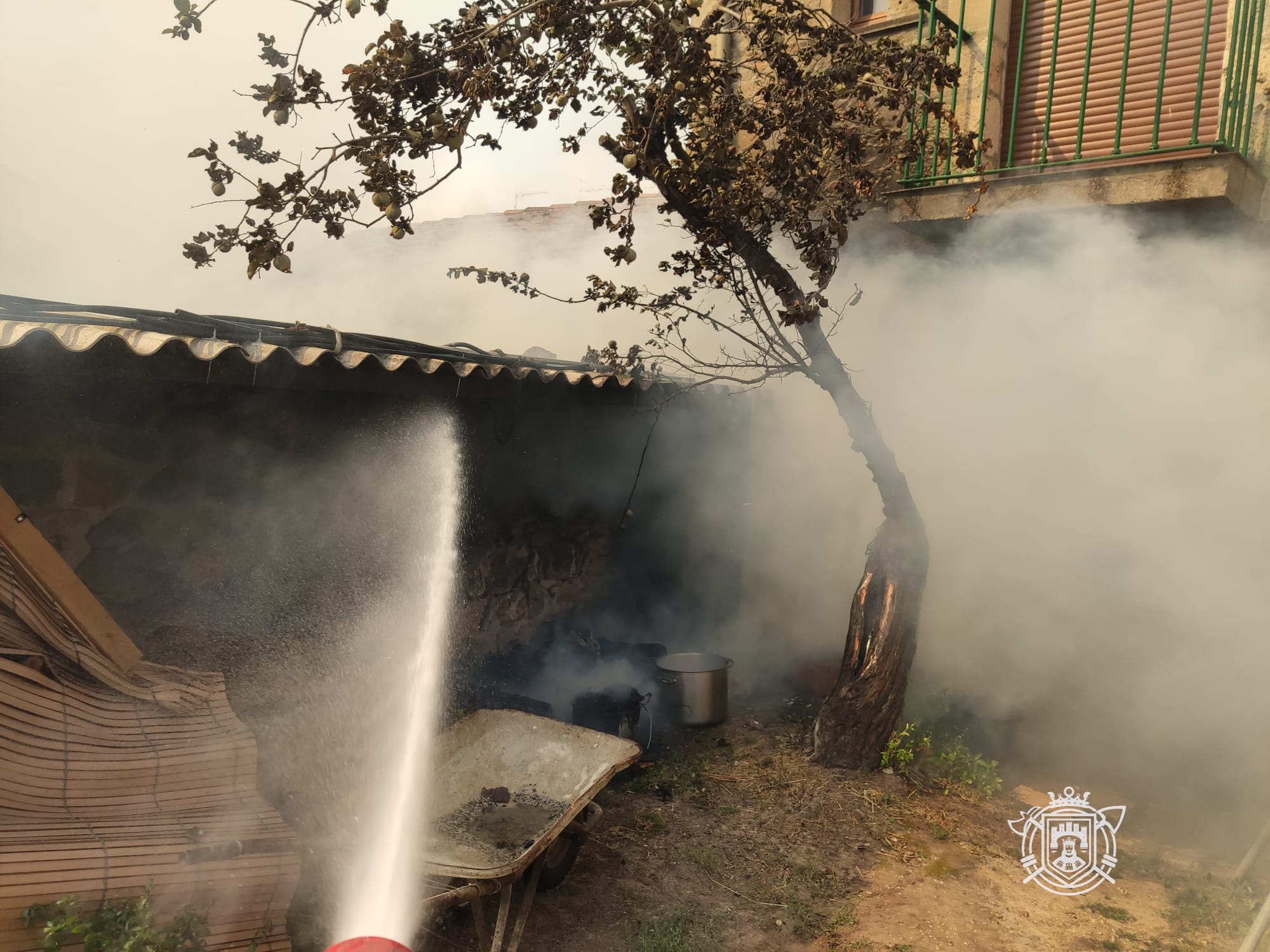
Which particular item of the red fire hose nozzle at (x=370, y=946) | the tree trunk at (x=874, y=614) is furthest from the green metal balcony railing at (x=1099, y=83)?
the red fire hose nozzle at (x=370, y=946)

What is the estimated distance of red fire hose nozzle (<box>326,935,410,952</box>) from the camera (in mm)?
2053

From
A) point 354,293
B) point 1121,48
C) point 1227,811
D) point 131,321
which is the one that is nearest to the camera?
point 131,321

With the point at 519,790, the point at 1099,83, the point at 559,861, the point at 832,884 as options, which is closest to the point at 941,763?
the point at 832,884

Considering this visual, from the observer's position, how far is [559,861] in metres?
4.87

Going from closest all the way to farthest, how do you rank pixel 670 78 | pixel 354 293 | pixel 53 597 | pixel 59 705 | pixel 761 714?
pixel 59 705, pixel 53 597, pixel 670 78, pixel 761 714, pixel 354 293

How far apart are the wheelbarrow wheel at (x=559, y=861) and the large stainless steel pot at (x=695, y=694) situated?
2374 millimetres

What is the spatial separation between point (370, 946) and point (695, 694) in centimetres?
534

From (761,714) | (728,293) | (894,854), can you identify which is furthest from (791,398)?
(894,854)

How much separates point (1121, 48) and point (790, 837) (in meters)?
6.94

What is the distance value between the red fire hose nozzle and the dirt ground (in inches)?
104

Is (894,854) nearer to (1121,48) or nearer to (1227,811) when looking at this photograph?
(1227,811)

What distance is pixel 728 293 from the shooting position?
912 centimetres

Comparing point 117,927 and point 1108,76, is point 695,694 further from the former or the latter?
point 1108,76

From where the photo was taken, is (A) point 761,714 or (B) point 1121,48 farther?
(A) point 761,714
